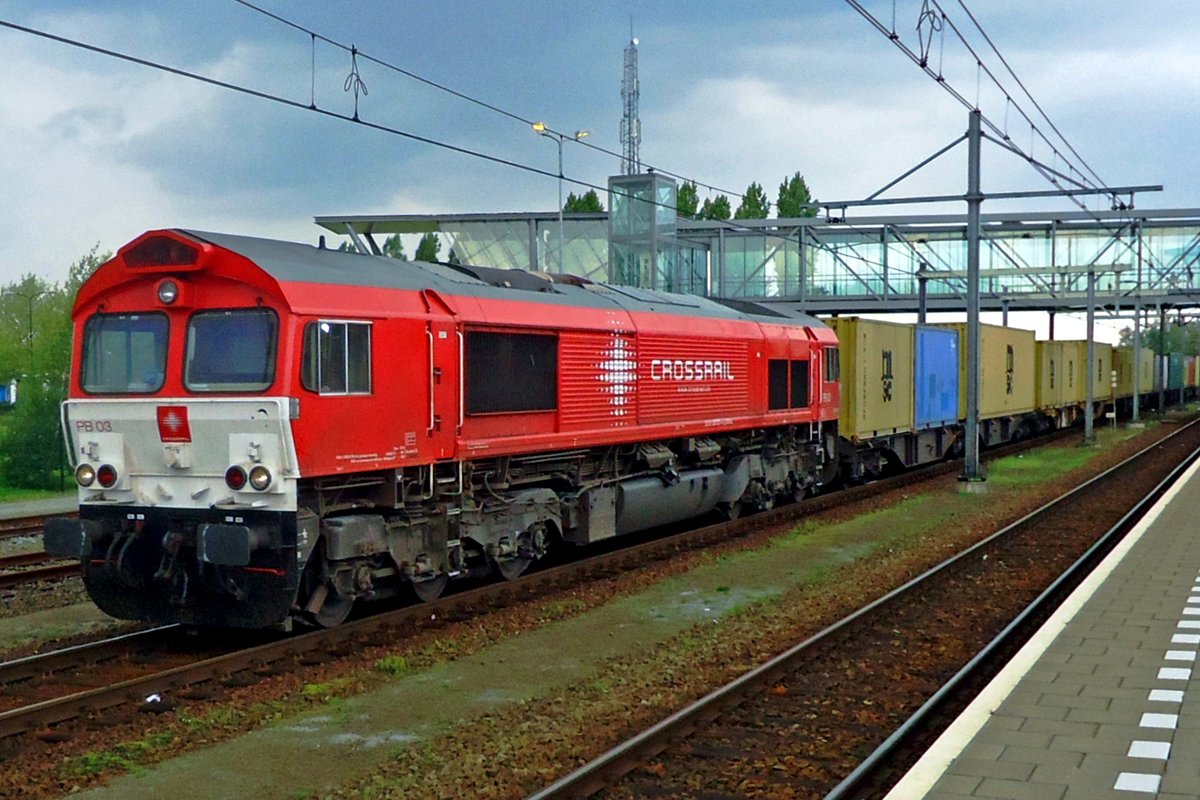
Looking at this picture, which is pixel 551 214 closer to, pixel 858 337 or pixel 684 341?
pixel 858 337

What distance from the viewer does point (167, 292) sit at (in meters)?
10.7

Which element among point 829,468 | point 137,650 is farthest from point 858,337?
point 137,650

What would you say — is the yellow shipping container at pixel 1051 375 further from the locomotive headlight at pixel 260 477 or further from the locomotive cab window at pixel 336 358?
the locomotive headlight at pixel 260 477

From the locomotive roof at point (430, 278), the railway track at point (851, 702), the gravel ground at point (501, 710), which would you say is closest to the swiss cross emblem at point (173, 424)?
the locomotive roof at point (430, 278)

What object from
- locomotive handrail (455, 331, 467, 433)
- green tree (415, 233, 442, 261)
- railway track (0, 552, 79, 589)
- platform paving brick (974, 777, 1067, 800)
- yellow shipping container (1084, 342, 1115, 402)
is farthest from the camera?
green tree (415, 233, 442, 261)

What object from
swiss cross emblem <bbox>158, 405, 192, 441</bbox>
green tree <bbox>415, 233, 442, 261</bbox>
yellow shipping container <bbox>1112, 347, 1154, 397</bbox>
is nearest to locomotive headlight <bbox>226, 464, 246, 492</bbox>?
swiss cross emblem <bbox>158, 405, 192, 441</bbox>

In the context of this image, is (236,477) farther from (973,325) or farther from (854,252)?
(854,252)

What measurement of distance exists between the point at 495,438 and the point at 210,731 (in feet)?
17.0

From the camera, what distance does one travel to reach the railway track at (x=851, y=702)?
7426mm

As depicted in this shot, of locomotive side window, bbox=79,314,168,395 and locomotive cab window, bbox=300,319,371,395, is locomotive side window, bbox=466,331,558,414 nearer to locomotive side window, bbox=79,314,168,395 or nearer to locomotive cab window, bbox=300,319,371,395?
locomotive cab window, bbox=300,319,371,395

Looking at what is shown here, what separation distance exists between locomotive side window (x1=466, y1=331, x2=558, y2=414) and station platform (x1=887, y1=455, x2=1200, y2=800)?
6042mm

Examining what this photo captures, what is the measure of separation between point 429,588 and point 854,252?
5013 centimetres

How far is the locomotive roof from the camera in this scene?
10648 millimetres

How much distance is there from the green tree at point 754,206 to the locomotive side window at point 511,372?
253 ft
